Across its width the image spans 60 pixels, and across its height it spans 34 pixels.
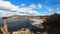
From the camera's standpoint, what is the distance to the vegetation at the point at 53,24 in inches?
176

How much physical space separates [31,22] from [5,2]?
1.03m

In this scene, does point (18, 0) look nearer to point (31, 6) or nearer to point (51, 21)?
point (31, 6)

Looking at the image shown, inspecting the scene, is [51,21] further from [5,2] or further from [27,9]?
[5,2]

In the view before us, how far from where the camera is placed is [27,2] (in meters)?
4.52

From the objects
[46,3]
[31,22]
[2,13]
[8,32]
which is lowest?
[8,32]

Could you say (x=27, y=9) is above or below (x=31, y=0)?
below

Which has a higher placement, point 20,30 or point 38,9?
point 38,9

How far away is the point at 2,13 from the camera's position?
14.6ft

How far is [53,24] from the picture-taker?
449cm

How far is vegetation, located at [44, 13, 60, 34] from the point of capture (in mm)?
4469

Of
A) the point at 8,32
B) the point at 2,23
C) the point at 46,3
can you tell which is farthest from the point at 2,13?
the point at 46,3

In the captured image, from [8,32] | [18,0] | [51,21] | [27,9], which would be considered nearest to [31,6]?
[27,9]

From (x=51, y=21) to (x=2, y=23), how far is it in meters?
1.51

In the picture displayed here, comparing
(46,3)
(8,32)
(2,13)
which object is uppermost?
(46,3)
